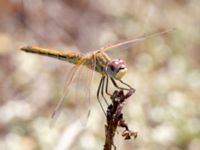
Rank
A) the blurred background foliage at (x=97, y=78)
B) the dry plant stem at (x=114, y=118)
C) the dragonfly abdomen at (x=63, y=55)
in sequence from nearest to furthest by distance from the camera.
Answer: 1. the dry plant stem at (x=114, y=118)
2. the dragonfly abdomen at (x=63, y=55)
3. the blurred background foliage at (x=97, y=78)

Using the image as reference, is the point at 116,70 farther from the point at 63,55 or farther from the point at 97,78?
the point at 97,78

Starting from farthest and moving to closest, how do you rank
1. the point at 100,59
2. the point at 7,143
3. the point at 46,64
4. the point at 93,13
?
1. the point at 93,13
2. the point at 46,64
3. the point at 7,143
4. the point at 100,59

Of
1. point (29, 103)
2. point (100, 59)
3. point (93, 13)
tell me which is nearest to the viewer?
point (100, 59)

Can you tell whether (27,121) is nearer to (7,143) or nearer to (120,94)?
(7,143)

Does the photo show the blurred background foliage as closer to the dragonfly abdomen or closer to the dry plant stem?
the dragonfly abdomen

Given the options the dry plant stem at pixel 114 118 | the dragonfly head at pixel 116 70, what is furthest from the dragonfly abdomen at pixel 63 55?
the dry plant stem at pixel 114 118

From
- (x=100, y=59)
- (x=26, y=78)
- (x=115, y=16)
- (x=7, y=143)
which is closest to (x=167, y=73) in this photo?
(x=115, y=16)

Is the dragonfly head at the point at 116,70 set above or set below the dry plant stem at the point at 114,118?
above

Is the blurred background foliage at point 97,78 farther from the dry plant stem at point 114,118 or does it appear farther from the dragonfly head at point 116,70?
the dry plant stem at point 114,118
